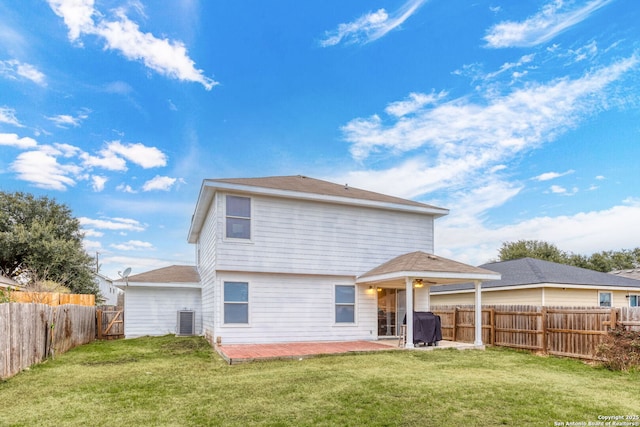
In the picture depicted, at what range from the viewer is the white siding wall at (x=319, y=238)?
39.0ft

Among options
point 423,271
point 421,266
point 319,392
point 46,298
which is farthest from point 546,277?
point 46,298

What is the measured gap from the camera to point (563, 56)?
1334cm

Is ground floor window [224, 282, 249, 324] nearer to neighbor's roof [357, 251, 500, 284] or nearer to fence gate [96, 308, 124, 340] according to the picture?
neighbor's roof [357, 251, 500, 284]

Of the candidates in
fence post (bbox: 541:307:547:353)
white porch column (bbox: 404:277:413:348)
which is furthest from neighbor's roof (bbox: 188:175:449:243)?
fence post (bbox: 541:307:547:353)

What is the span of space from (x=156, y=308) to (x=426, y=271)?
11188 mm

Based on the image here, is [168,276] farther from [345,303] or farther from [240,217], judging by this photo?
[345,303]

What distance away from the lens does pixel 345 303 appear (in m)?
13.0

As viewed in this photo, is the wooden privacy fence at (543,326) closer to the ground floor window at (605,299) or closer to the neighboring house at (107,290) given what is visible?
the ground floor window at (605,299)

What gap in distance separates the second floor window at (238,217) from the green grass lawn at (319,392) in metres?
3.54

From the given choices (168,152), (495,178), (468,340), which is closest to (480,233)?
(495,178)

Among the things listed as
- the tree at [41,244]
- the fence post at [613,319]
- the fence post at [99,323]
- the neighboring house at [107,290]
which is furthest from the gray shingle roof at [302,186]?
the neighboring house at [107,290]

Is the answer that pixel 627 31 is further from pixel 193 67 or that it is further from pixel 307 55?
pixel 193 67

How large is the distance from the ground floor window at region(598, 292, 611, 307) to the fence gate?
19.7 metres

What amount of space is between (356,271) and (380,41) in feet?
26.6
